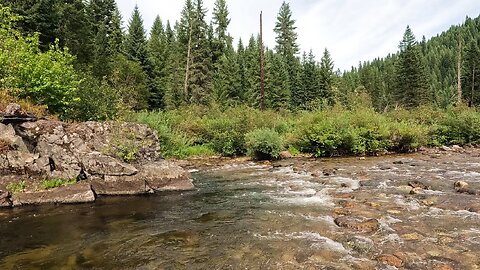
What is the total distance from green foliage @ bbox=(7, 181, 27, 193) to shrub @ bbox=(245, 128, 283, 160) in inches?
489

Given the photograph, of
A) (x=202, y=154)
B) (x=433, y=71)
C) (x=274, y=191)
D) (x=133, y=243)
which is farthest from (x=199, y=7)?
(x=433, y=71)

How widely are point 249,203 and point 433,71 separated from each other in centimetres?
15119

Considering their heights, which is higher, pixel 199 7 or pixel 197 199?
pixel 199 7

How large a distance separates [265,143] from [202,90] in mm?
25439

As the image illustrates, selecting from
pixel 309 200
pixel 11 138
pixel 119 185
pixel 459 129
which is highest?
pixel 11 138

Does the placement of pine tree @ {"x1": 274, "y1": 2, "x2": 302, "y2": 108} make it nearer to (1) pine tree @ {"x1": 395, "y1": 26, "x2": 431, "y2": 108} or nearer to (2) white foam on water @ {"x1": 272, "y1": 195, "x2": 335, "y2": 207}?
(1) pine tree @ {"x1": 395, "y1": 26, "x2": 431, "y2": 108}

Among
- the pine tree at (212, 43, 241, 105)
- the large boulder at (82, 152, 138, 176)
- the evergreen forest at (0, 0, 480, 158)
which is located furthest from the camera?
the pine tree at (212, 43, 241, 105)

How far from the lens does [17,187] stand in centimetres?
1090

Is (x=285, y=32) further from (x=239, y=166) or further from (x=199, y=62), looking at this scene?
(x=239, y=166)

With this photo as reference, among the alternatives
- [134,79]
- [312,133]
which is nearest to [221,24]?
[134,79]

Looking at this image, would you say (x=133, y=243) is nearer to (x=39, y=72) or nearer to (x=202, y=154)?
(x=39, y=72)

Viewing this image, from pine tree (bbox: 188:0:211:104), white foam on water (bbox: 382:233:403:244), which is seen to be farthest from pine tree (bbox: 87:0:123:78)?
white foam on water (bbox: 382:233:403:244)

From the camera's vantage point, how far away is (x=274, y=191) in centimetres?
1192

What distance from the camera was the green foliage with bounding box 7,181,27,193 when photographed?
10812 millimetres
